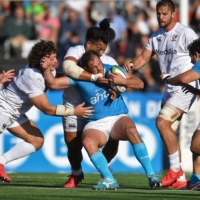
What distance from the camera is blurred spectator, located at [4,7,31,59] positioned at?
20.6 meters

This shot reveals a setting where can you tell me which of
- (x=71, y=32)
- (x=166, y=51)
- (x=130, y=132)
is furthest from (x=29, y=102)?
(x=71, y=32)

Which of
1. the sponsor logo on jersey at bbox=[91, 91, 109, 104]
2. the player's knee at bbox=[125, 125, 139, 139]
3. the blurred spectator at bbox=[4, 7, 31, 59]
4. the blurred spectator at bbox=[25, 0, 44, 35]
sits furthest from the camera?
the blurred spectator at bbox=[25, 0, 44, 35]

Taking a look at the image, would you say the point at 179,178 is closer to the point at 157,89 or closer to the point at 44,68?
the point at 44,68

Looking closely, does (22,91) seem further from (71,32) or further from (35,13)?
(35,13)

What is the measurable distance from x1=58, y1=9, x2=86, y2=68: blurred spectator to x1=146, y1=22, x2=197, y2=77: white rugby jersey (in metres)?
7.70

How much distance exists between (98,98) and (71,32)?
901 cm

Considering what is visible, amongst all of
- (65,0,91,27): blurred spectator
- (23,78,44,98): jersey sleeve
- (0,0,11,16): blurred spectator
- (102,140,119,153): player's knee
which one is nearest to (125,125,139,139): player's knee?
(102,140,119,153): player's knee

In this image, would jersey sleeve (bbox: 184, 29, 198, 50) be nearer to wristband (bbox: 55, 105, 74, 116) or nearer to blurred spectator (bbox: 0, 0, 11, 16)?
wristband (bbox: 55, 105, 74, 116)

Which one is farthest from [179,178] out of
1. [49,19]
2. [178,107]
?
[49,19]

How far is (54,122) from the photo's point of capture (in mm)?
17688

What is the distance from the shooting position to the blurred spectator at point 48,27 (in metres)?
21.0

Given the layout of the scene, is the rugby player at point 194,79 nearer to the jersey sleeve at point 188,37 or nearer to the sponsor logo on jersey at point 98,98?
the sponsor logo on jersey at point 98,98

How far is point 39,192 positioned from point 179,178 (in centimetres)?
254

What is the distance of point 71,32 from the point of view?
20.2 m
